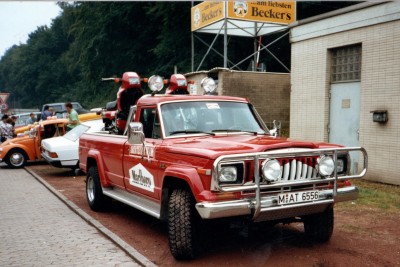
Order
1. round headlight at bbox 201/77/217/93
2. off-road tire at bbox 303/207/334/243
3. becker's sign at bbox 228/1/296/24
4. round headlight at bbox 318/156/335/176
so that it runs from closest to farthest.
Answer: round headlight at bbox 318/156/335/176 < off-road tire at bbox 303/207/334/243 < round headlight at bbox 201/77/217/93 < becker's sign at bbox 228/1/296/24

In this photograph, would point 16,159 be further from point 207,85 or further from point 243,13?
point 207,85

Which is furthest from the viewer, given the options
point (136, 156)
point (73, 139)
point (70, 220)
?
point (73, 139)

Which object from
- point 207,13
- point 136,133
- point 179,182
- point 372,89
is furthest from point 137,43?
point 179,182

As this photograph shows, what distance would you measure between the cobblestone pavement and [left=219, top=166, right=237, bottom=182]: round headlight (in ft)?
4.93

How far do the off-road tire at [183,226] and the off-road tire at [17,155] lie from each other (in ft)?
38.1

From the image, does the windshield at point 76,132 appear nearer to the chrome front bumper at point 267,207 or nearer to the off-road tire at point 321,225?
the off-road tire at point 321,225

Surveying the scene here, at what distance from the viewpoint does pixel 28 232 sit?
254 inches

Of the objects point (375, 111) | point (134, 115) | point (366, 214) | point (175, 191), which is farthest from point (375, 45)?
point (175, 191)

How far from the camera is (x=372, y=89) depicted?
33.1 feet

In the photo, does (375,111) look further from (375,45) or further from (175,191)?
(175,191)

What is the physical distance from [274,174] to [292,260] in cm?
118

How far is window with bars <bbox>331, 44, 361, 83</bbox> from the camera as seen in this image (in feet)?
35.3

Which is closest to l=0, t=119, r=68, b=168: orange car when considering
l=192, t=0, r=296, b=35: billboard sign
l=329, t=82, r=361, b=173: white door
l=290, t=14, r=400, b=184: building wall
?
l=192, t=0, r=296, b=35: billboard sign

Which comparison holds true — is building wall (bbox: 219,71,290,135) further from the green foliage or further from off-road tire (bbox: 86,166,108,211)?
the green foliage
